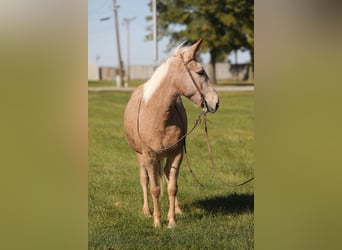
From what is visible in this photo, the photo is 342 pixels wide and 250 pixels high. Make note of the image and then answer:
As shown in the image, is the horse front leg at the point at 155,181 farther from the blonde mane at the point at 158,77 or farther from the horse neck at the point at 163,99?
the blonde mane at the point at 158,77

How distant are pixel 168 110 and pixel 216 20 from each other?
16953mm

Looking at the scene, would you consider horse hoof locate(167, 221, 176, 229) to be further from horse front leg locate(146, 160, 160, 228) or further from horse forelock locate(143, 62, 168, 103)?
horse forelock locate(143, 62, 168, 103)

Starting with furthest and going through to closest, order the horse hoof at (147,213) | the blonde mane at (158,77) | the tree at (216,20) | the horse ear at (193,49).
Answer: the tree at (216,20)
the horse hoof at (147,213)
the blonde mane at (158,77)
the horse ear at (193,49)

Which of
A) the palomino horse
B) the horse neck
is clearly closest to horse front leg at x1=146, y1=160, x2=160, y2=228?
the palomino horse

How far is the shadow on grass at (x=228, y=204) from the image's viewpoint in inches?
202

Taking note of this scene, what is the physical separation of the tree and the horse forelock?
13.1 metres

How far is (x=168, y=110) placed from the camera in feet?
13.9

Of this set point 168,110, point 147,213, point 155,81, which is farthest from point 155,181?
point 155,81

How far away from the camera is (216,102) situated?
404 centimetres

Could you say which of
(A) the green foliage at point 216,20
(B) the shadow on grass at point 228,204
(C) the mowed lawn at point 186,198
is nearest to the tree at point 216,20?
(A) the green foliage at point 216,20

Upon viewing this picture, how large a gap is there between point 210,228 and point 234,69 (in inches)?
684

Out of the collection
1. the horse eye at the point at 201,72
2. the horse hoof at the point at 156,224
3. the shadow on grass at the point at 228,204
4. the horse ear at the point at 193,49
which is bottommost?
the shadow on grass at the point at 228,204
